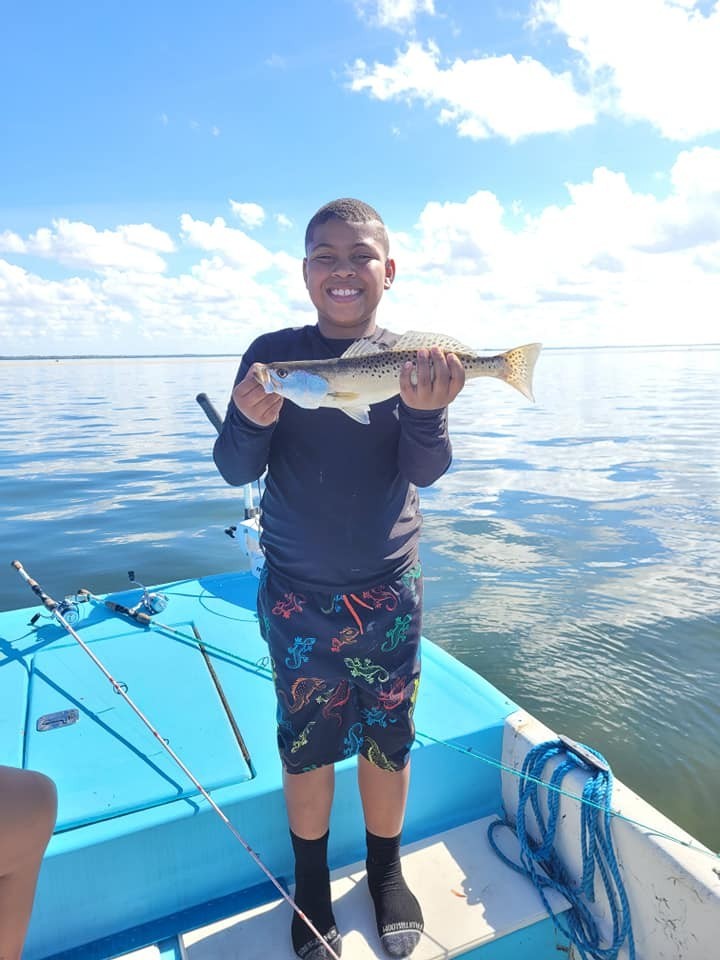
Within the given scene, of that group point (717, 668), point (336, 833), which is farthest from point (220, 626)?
point (717, 668)

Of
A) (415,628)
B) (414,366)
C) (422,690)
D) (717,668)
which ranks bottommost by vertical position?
(717,668)

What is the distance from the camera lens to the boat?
2576 millimetres

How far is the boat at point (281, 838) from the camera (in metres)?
2.58

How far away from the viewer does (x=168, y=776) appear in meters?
2.95

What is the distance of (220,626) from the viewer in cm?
461

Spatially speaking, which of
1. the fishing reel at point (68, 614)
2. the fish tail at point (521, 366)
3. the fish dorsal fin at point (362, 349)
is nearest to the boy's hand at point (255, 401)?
the fish dorsal fin at point (362, 349)

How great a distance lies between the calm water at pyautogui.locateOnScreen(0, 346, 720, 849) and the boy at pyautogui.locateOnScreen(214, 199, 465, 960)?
354 cm

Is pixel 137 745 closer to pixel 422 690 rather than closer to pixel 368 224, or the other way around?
pixel 422 690

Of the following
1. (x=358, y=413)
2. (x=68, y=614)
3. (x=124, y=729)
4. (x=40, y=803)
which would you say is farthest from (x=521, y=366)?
(x=68, y=614)

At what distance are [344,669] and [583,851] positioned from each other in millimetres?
1435

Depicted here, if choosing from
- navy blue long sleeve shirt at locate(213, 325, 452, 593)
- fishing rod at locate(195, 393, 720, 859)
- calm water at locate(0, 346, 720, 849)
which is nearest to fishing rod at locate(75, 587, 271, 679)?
fishing rod at locate(195, 393, 720, 859)

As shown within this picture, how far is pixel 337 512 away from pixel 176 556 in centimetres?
791

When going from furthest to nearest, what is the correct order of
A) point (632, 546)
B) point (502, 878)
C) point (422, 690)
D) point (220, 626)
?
point (632, 546) → point (220, 626) → point (422, 690) → point (502, 878)

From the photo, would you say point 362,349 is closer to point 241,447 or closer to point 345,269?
point 345,269
